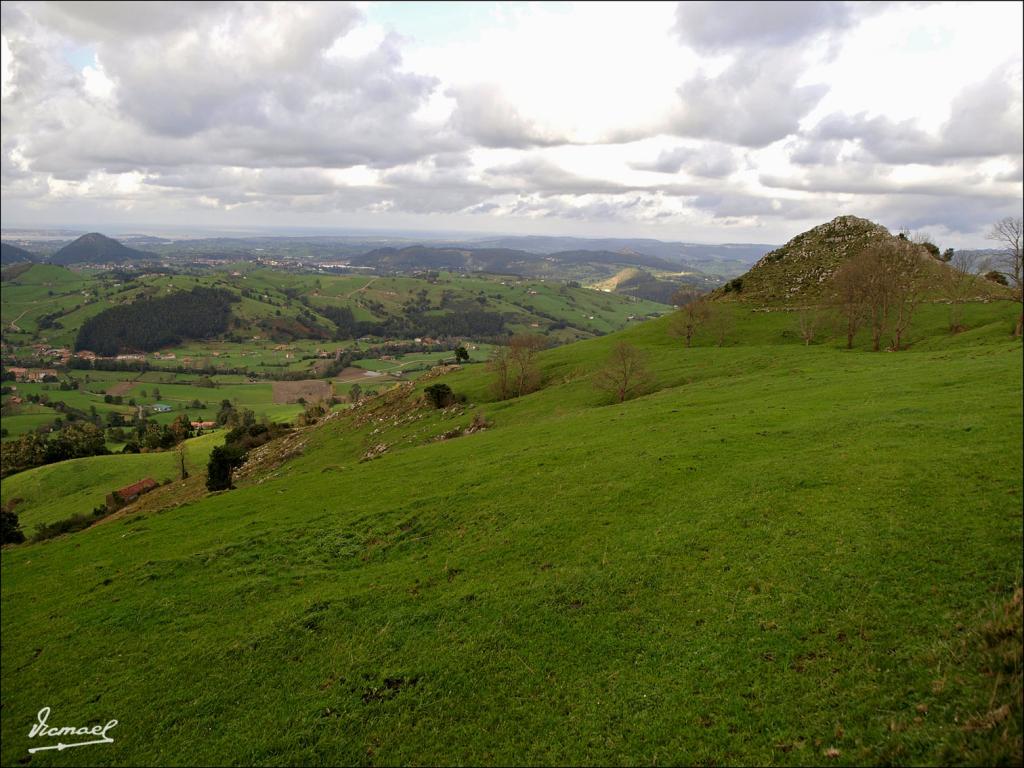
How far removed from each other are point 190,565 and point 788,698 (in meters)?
27.1

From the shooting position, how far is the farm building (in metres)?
63.1

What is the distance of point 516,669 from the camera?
1477 cm

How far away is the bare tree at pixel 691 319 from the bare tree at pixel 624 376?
22.5m

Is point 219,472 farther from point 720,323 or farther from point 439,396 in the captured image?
point 720,323

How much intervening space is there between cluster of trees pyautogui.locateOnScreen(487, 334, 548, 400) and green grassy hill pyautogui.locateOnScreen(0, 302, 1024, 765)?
3442 cm

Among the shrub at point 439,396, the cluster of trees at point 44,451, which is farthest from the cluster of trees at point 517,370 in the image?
the cluster of trees at point 44,451

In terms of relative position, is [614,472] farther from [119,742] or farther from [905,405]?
[119,742]

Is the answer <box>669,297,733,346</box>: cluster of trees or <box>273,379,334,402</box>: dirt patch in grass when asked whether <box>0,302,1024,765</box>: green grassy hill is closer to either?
<box>669,297,733,346</box>: cluster of trees

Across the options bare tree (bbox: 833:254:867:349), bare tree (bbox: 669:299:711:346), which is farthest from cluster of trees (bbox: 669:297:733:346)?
bare tree (bbox: 833:254:867:349)

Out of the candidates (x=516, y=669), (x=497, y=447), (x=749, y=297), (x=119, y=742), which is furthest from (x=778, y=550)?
(x=749, y=297)

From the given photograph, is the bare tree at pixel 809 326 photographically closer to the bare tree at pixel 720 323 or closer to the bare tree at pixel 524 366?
the bare tree at pixel 720 323

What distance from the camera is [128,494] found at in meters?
69.0

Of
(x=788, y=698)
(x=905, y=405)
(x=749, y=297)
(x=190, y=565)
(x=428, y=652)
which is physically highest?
(x=749, y=297)

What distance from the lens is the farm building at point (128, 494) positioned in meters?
63.1
